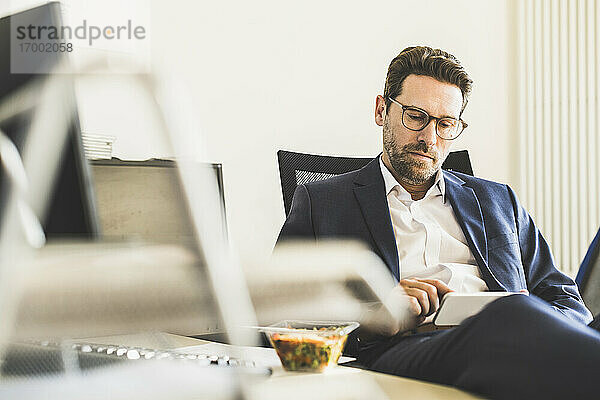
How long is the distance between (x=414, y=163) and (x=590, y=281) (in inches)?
23.3

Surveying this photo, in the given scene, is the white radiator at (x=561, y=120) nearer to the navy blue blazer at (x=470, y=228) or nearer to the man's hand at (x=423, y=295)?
the navy blue blazer at (x=470, y=228)

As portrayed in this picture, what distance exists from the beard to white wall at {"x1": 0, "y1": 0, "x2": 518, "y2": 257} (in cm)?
114

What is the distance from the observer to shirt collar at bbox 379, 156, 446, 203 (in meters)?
1.86

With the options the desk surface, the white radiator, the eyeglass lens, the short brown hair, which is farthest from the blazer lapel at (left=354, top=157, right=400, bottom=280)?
the white radiator

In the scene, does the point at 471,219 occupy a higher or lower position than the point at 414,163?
lower

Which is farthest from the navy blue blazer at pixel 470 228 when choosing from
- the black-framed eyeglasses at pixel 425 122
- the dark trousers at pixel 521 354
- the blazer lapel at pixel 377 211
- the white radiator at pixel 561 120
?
the white radiator at pixel 561 120

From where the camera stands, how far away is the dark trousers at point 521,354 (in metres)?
0.87

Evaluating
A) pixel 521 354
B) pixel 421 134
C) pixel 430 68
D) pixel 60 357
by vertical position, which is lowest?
pixel 521 354

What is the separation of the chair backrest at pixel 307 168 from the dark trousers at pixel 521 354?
100 cm

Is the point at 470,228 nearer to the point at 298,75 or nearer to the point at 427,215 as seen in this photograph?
the point at 427,215

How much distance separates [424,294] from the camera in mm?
1403

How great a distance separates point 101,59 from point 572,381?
0.69 meters

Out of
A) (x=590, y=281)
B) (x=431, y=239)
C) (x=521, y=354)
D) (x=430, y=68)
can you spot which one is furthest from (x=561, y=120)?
(x=521, y=354)

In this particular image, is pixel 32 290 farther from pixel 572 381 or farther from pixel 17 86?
pixel 572 381
